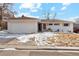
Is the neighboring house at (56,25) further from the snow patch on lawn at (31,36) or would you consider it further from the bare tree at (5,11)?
the bare tree at (5,11)

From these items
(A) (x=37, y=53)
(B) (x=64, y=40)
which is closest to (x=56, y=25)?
(B) (x=64, y=40)

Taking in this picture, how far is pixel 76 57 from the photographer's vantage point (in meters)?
5.43

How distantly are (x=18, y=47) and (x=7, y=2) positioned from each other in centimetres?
107

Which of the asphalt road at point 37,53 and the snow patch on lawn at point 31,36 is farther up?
the snow patch on lawn at point 31,36

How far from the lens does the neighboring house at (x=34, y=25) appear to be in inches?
218

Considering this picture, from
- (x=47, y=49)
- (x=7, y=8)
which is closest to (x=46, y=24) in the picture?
(x=47, y=49)

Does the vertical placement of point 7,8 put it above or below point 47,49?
above

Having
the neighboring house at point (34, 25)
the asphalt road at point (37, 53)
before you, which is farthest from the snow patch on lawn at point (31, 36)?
the asphalt road at point (37, 53)

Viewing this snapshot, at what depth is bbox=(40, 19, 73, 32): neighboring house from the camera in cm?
553

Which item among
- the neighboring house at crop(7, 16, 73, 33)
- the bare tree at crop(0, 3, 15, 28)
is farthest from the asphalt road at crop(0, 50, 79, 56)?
the bare tree at crop(0, 3, 15, 28)

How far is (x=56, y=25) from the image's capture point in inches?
219

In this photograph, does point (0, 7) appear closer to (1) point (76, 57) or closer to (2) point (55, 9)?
(2) point (55, 9)

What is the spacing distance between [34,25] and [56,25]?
1.68 ft

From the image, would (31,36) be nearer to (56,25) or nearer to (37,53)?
(37,53)
